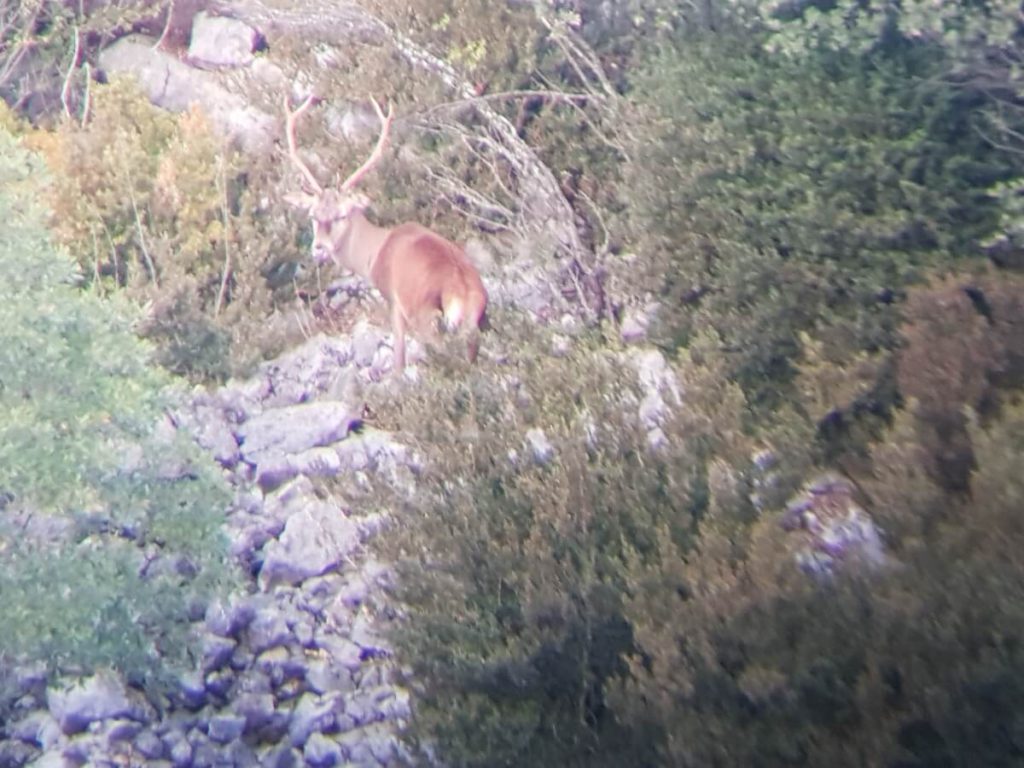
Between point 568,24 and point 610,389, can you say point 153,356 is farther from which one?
point 568,24

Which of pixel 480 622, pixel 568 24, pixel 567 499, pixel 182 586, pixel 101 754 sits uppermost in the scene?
pixel 568 24

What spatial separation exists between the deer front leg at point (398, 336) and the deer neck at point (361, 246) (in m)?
0.39

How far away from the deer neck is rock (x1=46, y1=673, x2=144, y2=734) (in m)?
3.09

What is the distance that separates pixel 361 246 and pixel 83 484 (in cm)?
306

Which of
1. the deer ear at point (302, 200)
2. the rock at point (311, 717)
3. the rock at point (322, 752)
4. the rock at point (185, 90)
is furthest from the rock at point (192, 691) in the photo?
the rock at point (185, 90)

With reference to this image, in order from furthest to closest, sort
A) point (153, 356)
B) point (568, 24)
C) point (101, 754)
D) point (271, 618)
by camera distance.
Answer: point (568, 24), point (153, 356), point (271, 618), point (101, 754)

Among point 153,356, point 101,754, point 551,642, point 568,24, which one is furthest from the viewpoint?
point 568,24

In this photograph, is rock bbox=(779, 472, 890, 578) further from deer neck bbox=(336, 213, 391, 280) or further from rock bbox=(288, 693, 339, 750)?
deer neck bbox=(336, 213, 391, 280)

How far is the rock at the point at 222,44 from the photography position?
9156 mm

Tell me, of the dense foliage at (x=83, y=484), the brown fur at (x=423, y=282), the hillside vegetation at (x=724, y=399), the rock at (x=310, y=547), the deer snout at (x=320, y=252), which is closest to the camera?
the hillside vegetation at (x=724, y=399)

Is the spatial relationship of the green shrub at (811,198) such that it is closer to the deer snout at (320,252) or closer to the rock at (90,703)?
the deer snout at (320,252)

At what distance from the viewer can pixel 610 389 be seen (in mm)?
5031

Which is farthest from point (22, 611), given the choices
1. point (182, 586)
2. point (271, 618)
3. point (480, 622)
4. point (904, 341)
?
point (904, 341)

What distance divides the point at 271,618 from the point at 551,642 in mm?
1808
